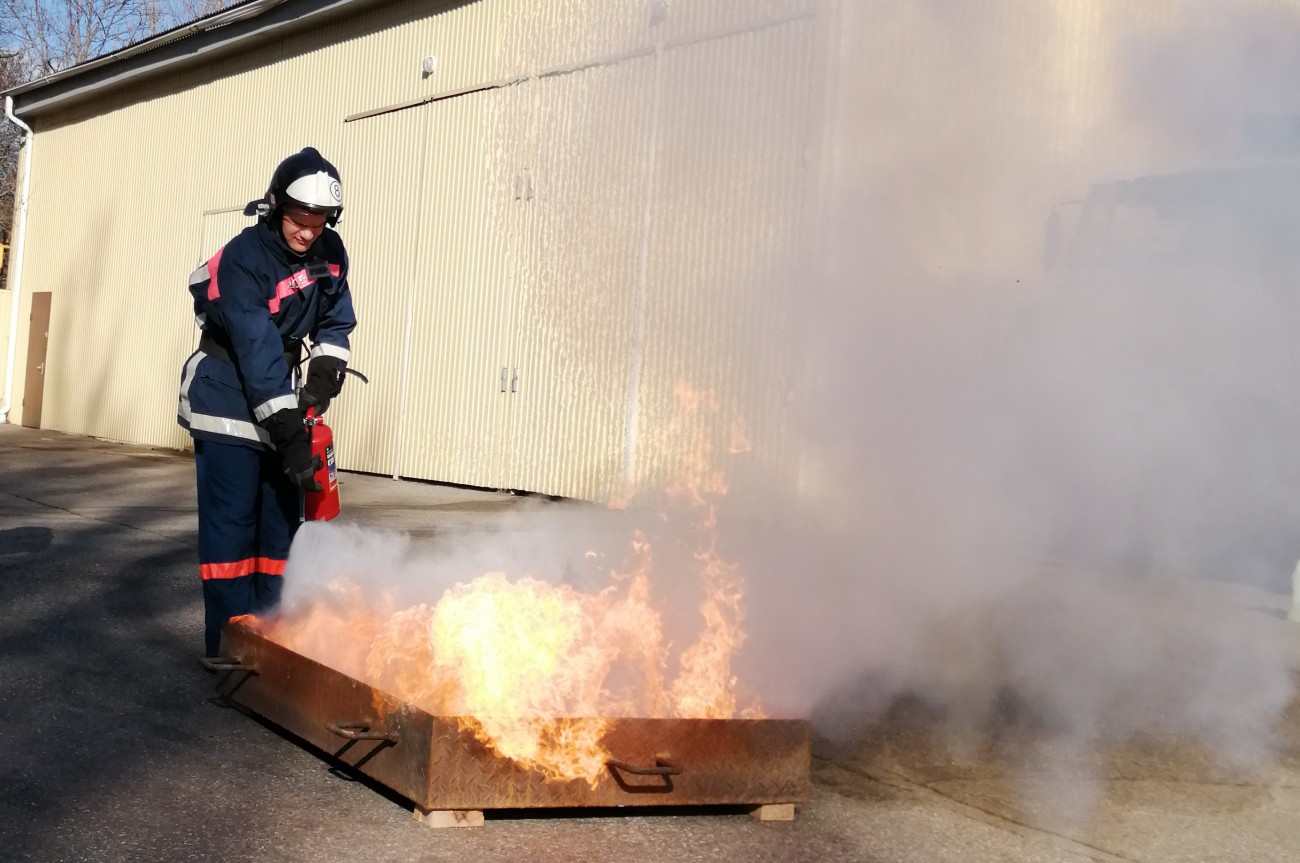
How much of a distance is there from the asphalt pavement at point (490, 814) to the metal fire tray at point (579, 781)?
0.36ft

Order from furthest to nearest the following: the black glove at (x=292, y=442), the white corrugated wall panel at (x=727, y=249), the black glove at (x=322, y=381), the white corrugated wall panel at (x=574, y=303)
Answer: the white corrugated wall panel at (x=574, y=303) → the white corrugated wall panel at (x=727, y=249) → the black glove at (x=322, y=381) → the black glove at (x=292, y=442)

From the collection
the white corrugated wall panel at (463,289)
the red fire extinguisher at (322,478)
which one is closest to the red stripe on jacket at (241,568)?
the red fire extinguisher at (322,478)

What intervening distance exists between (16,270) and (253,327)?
2141 cm

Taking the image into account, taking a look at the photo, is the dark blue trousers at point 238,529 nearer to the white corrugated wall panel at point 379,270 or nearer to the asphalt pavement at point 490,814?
the asphalt pavement at point 490,814

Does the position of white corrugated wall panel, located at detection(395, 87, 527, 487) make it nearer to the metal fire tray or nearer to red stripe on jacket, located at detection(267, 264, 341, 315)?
red stripe on jacket, located at detection(267, 264, 341, 315)

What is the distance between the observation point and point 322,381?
5199 mm

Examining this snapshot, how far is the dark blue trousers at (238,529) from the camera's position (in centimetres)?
496

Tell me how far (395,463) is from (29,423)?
37.7ft

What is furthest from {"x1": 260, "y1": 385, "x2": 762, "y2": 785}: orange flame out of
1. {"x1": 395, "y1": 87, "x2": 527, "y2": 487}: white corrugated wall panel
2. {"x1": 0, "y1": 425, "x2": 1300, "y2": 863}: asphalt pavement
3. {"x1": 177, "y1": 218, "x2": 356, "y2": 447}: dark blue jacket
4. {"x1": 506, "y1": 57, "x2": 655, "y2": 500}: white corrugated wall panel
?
{"x1": 395, "y1": 87, "x2": 527, "y2": 487}: white corrugated wall panel

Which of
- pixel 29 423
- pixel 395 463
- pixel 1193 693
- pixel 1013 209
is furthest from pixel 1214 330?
pixel 29 423

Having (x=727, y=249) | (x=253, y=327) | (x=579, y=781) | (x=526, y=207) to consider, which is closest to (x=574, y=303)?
(x=526, y=207)

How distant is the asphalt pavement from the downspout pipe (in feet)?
63.4

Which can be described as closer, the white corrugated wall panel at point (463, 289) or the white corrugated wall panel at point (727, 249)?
the white corrugated wall panel at point (727, 249)

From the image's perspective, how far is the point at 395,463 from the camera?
14.7 meters
